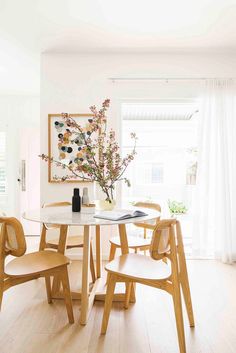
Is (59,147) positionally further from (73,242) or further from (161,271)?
(161,271)

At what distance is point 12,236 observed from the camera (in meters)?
1.74

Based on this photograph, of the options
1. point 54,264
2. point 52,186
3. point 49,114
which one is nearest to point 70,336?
point 54,264

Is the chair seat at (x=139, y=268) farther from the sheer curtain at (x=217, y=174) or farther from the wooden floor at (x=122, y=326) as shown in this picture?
the sheer curtain at (x=217, y=174)

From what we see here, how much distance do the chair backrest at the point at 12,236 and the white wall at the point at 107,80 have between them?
5.74ft

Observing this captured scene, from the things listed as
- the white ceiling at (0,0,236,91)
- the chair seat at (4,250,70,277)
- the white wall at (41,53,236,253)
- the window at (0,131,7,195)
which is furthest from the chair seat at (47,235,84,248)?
the window at (0,131,7,195)

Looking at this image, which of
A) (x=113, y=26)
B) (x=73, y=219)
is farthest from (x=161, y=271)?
(x=113, y=26)

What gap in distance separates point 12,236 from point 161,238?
3.06ft

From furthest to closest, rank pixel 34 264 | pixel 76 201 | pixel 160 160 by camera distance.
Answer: pixel 160 160
pixel 76 201
pixel 34 264

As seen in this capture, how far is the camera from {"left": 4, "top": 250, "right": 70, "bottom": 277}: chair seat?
70.4 inches

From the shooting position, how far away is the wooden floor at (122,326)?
5.73 ft

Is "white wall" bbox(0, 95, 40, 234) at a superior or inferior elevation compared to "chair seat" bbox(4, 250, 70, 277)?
superior

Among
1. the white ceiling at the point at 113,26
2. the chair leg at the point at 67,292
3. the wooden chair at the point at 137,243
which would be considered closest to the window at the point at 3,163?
the white ceiling at the point at 113,26

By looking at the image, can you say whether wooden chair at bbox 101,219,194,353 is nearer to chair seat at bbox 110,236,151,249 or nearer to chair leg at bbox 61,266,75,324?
chair leg at bbox 61,266,75,324

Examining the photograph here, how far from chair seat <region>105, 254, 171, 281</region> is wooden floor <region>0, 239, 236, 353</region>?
0.46 m
